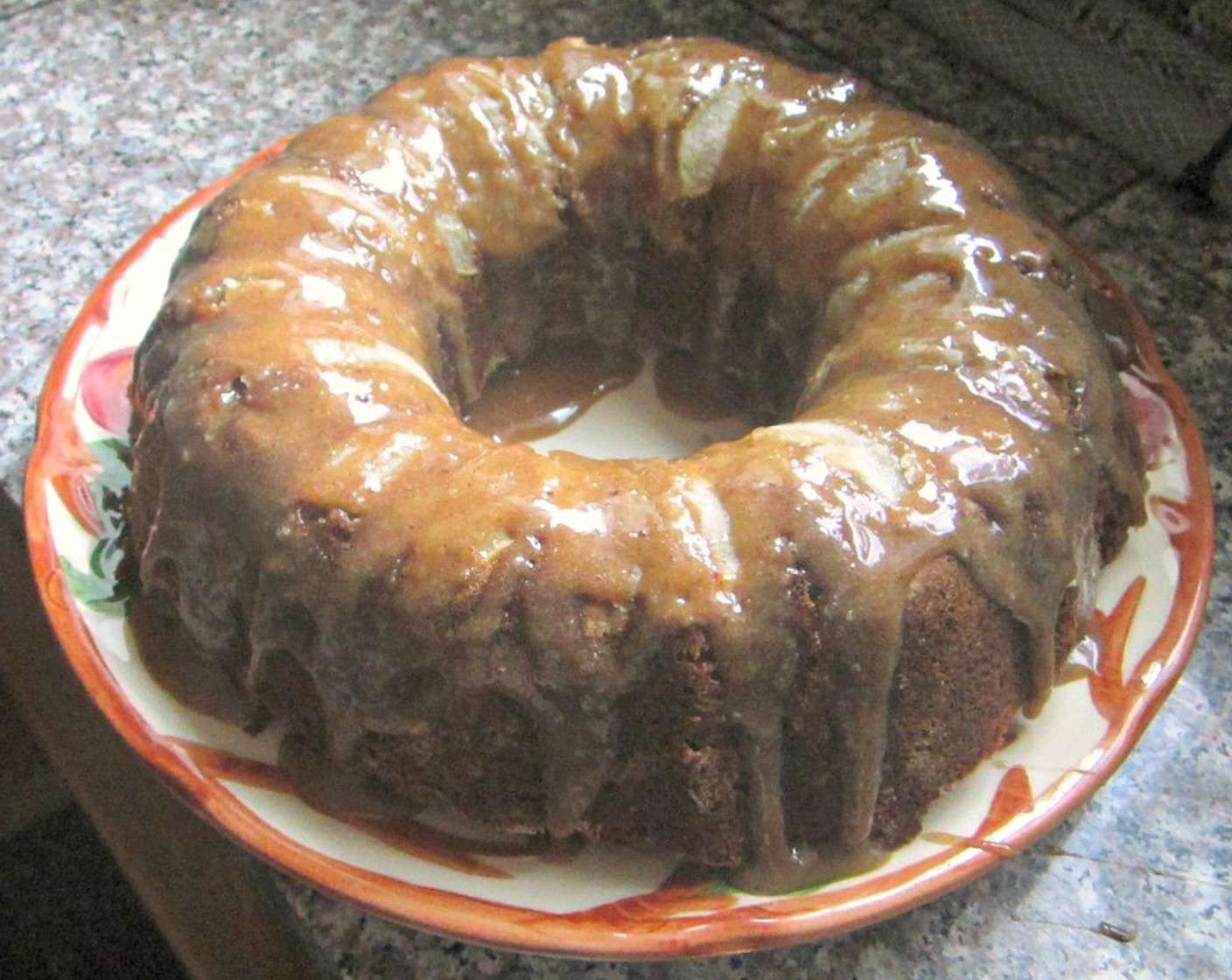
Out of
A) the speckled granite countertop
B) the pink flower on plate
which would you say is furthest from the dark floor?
the pink flower on plate

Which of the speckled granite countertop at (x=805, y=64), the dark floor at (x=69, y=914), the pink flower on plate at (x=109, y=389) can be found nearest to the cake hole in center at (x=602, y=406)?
the pink flower on plate at (x=109, y=389)

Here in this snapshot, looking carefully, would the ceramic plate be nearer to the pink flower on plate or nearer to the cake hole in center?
the pink flower on plate

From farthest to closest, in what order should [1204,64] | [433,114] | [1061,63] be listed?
1. [1061,63]
2. [1204,64]
3. [433,114]

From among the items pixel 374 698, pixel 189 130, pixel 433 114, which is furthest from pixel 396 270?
pixel 189 130

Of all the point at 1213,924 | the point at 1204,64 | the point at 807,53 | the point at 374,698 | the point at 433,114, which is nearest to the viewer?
the point at 374,698

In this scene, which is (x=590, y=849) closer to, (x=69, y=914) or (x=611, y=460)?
(x=611, y=460)

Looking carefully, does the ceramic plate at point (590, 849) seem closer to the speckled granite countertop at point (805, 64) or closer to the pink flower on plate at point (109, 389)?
the pink flower on plate at point (109, 389)

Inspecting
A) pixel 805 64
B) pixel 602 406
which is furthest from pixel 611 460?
pixel 805 64

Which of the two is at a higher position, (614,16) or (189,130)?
(614,16)

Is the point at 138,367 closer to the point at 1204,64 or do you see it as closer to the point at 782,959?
the point at 782,959
